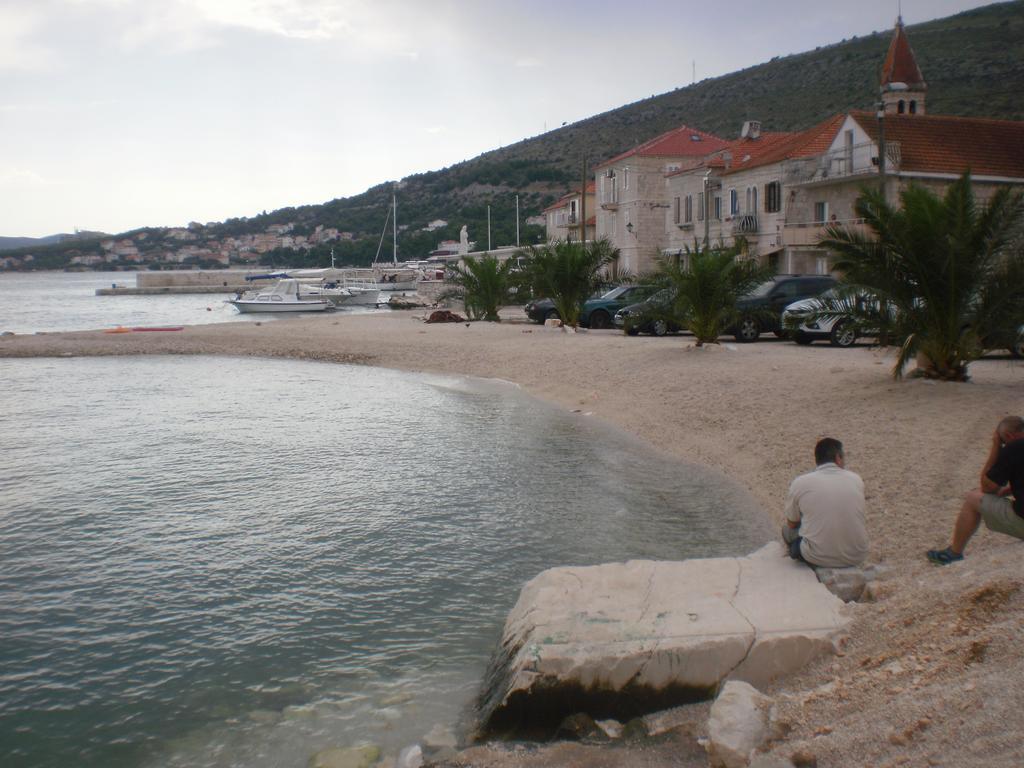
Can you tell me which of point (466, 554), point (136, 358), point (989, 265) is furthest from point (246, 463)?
point (136, 358)

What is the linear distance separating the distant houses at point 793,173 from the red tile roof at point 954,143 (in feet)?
0.17

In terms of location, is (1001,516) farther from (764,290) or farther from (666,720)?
(764,290)

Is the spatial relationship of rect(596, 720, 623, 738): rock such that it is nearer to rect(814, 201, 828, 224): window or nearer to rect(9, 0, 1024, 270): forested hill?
rect(9, 0, 1024, 270): forested hill

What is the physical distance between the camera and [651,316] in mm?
22656

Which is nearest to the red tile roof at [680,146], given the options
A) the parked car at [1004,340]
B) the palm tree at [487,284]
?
the palm tree at [487,284]

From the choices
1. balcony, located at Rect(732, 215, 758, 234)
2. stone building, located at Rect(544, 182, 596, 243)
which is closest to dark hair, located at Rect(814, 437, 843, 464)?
balcony, located at Rect(732, 215, 758, 234)

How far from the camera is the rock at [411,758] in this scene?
540cm

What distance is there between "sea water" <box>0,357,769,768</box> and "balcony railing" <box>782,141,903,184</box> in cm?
2281

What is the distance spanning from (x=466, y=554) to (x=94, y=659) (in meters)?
3.58

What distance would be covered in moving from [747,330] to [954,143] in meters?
18.2

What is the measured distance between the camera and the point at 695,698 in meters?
5.49

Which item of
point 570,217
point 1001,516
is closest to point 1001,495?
point 1001,516

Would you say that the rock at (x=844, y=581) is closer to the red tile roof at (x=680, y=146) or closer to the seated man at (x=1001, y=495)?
→ the seated man at (x=1001, y=495)

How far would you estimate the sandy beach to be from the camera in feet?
13.8
